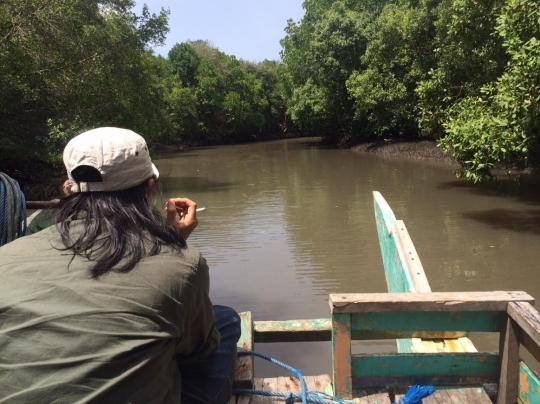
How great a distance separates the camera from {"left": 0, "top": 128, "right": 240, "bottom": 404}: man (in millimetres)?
1195

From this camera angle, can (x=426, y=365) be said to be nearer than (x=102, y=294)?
No

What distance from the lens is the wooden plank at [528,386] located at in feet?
5.70

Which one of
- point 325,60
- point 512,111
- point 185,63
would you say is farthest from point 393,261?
point 185,63

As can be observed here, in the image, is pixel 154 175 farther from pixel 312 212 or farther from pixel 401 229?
pixel 312 212

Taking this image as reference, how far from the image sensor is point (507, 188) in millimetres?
10938

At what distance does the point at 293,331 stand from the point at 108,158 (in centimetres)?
158

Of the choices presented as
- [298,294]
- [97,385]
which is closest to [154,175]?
[97,385]

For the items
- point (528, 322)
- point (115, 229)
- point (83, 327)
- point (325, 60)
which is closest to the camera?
point (83, 327)

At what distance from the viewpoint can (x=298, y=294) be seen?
17.7 ft

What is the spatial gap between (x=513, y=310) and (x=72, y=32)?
1040cm

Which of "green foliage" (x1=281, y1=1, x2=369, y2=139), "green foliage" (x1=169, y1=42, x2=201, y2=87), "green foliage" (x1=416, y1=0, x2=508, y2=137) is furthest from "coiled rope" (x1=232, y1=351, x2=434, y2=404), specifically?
"green foliage" (x1=169, y1=42, x2=201, y2=87)

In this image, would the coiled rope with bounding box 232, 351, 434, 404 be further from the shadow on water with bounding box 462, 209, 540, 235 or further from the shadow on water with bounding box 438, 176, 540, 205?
the shadow on water with bounding box 438, 176, 540, 205

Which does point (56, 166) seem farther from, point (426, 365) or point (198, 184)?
point (426, 365)

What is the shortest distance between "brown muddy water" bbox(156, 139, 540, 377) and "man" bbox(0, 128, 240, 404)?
0.55 meters
